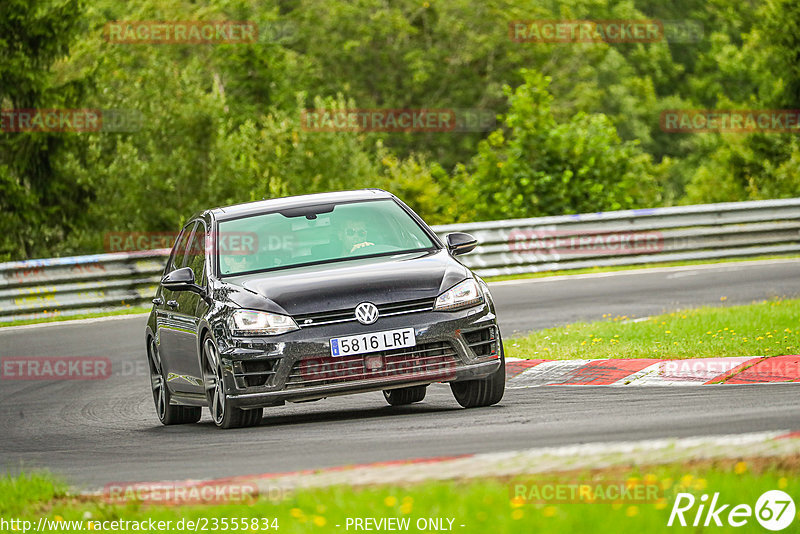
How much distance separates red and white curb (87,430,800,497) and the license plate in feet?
7.60

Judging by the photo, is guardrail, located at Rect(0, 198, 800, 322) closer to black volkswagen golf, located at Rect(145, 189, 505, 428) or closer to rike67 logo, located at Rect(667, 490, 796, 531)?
black volkswagen golf, located at Rect(145, 189, 505, 428)

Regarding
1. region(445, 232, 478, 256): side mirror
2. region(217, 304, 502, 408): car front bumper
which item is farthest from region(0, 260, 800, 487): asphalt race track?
region(445, 232, 478, 256): side mirror

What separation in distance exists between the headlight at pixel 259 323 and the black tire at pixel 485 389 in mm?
1403

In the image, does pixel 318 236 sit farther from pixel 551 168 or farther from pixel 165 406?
pixel 551 168

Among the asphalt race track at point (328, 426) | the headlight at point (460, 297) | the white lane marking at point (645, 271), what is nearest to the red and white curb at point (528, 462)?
the asphalt race track at point (328, 426)

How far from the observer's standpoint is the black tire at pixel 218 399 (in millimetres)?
→ 9062

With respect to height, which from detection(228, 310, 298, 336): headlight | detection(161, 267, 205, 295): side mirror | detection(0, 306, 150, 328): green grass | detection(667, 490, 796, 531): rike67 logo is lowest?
detection(0, 306, 150, 328): green grass

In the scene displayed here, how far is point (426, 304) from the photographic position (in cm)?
884

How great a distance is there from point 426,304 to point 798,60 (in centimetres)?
3016

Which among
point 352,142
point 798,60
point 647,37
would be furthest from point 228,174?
point 647,37

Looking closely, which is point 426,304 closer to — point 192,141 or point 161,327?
point 161,327

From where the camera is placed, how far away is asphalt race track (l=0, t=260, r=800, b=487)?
7117mm

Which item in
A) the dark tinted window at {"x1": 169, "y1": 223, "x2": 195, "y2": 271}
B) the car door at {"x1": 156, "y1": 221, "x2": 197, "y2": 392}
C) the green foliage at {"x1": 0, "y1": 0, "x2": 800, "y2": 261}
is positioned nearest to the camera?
the car door at {"x1": 156, "y1": 221, "x2": 197, "y2": 392}

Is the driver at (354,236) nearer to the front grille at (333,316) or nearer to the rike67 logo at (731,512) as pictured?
the front grille at (333,316)
